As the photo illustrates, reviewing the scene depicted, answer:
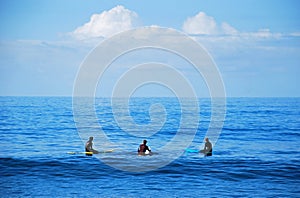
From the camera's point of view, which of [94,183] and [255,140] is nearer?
[94,183]

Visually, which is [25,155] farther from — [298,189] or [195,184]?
[298,189]

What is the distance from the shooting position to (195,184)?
1088 inches

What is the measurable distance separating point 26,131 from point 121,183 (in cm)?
3438

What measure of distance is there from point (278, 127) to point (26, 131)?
36.6m

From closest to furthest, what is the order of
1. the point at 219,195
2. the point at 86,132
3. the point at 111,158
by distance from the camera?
the point at 219,195
the point at 111,158
the point at 86,132

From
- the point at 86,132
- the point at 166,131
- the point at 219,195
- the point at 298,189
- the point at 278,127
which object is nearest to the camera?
the point at 219,195

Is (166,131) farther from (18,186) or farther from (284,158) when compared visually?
(18,186)

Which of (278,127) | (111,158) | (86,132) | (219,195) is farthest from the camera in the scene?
(278,127)

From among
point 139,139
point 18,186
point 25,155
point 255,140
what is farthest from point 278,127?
point 18,186

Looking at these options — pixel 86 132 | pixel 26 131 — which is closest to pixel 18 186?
pixel 86 132

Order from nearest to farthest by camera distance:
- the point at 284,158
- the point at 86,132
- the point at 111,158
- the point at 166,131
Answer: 1. the point at 111,158
2. the point at 284,158
3. the point at 86,132
4. the point at 166,131

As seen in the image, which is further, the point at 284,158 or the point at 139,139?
the point at 139,139

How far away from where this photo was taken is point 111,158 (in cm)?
3484

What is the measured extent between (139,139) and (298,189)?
84.4 ft
